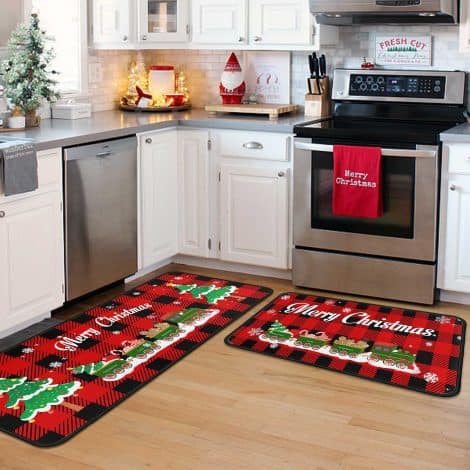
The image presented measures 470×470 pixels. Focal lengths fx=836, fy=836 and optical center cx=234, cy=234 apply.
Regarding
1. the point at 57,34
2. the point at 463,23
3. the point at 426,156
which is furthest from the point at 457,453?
the point at 57,34

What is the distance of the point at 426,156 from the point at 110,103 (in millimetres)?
2182

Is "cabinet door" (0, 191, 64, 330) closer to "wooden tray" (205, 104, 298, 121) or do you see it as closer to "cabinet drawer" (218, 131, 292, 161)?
"cabinet drawer" (218, 131, 292, 161)

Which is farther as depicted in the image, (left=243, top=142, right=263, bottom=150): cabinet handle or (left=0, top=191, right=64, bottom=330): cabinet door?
(left=243, top=142, right=263, bottom=150): cabinet handle

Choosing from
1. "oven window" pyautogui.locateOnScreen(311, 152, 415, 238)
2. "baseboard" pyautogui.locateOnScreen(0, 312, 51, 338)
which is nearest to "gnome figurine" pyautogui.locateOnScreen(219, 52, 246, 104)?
"oven window" pyautogui.locateOnScreen(311, 152, 415, 238)

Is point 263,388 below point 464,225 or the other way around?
below

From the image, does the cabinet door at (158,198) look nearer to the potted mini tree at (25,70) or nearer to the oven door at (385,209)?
the potted mini tree at (25,70)

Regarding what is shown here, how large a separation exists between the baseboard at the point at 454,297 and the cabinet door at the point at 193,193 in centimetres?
136

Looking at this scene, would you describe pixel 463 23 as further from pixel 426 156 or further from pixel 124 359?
pixel 124 359

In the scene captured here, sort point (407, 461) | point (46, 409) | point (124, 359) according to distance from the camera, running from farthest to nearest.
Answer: point (124, 359), point (46, 409), point (407, 461)

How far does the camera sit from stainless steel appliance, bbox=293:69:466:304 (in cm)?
421

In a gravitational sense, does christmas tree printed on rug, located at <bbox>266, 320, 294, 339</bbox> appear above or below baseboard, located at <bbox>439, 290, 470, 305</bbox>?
below

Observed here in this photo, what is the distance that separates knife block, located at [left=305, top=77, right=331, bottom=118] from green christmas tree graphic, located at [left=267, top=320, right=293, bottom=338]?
1.47m

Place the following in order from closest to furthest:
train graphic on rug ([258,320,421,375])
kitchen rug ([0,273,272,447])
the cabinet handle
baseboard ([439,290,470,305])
Result: kitchen rug ([0,273,272,447])
train graphic on rug ([258,320,421,375])
baseboard ([439,290,470,305])
the cabinet handle

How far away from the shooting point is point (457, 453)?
2.83m
